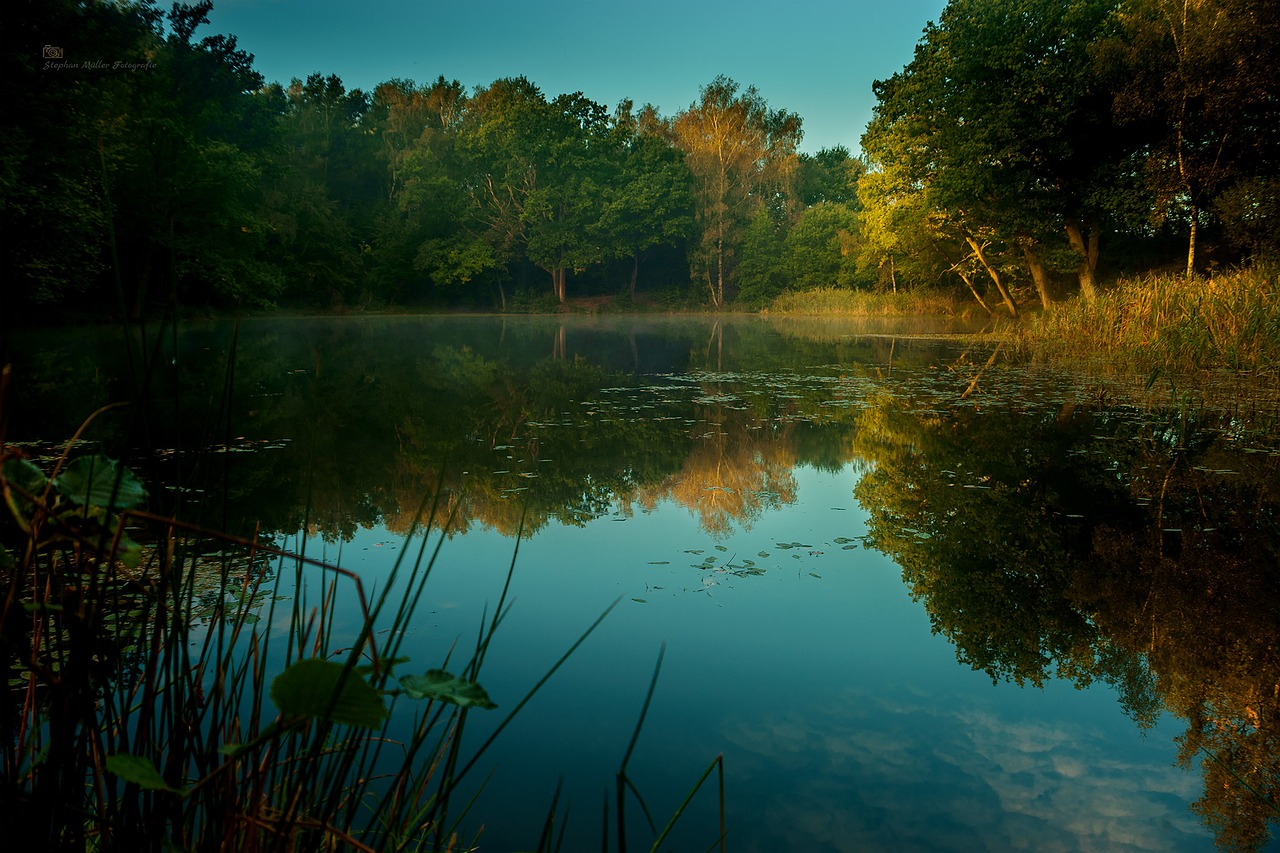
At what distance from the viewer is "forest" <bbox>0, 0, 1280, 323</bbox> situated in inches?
517

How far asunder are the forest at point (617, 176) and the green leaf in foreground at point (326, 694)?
0.51 meters

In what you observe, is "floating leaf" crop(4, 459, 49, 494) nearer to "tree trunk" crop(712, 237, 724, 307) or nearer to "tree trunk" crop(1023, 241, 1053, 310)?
"tree trunk" crop(1023, 241, 1053, 310)

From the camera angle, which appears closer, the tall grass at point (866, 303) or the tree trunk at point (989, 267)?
the tree trunk at point (989, 267)

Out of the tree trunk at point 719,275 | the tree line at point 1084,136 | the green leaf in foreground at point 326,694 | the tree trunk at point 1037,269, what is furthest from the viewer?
the tree trunk at point 719,275

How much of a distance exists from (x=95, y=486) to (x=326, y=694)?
417 millimetres

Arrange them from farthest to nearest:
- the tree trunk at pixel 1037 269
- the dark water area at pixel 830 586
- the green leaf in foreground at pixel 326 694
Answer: the tree trunk at pixel 1037 269, the dark water area at pixel 830 586, the green leaf in foreground at pixel 326 694

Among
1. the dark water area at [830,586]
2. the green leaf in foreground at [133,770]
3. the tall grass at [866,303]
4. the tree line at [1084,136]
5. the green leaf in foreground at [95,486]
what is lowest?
the dark water area at [830,586]

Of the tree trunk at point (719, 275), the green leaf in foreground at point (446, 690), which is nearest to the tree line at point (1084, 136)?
the green leaf in foreground at point (446, 690)

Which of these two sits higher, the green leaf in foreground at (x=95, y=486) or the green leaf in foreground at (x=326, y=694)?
the green leaf in foreground at (x=95, y=486)

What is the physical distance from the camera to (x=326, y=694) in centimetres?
77

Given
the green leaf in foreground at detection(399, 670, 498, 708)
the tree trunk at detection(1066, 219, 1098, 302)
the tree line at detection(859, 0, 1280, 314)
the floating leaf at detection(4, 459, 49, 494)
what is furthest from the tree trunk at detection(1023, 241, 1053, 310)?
the floating leaf at detection(4, 459, 49, 494)

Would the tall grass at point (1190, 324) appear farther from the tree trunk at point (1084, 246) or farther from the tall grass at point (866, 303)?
the tall grass at point (866, 303)

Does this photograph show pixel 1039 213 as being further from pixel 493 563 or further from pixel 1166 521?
pixel 493 563

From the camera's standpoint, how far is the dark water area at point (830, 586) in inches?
72.8
